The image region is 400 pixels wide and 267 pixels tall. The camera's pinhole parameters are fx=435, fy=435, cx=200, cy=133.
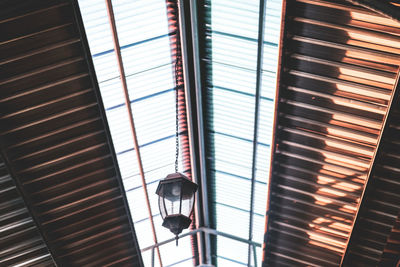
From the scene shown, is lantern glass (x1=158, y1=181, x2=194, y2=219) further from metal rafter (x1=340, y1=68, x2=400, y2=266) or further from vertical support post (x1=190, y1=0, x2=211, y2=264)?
metal rafter (x1=340, y1=68, x2=400, y2=266)

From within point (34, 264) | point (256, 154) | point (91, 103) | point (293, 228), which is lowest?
point (293, 228)

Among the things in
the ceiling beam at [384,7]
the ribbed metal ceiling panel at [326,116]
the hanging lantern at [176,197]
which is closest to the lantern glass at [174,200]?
the hanging lantern at [176,197]

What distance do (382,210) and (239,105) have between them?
3.96 m

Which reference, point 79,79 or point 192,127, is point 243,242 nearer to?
point 192,127

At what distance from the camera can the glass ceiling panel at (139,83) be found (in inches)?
324

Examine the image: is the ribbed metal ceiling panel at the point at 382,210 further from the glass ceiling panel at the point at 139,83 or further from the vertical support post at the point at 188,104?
the glass ceiling panel at the point at 139,83

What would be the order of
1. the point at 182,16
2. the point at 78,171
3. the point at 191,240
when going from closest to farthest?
the point at 182,16 → the point at 78,171 → the point at 191,240

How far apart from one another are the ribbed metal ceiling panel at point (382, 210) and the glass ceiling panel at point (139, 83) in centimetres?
467

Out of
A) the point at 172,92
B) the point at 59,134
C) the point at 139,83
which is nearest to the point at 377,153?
the point at 172,92

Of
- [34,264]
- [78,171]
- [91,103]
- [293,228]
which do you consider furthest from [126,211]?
[293,228]

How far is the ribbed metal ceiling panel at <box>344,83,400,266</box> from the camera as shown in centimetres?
842

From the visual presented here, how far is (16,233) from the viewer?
982 centimetres

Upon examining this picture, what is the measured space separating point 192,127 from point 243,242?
17.3ft

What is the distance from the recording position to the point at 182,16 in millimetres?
8383
